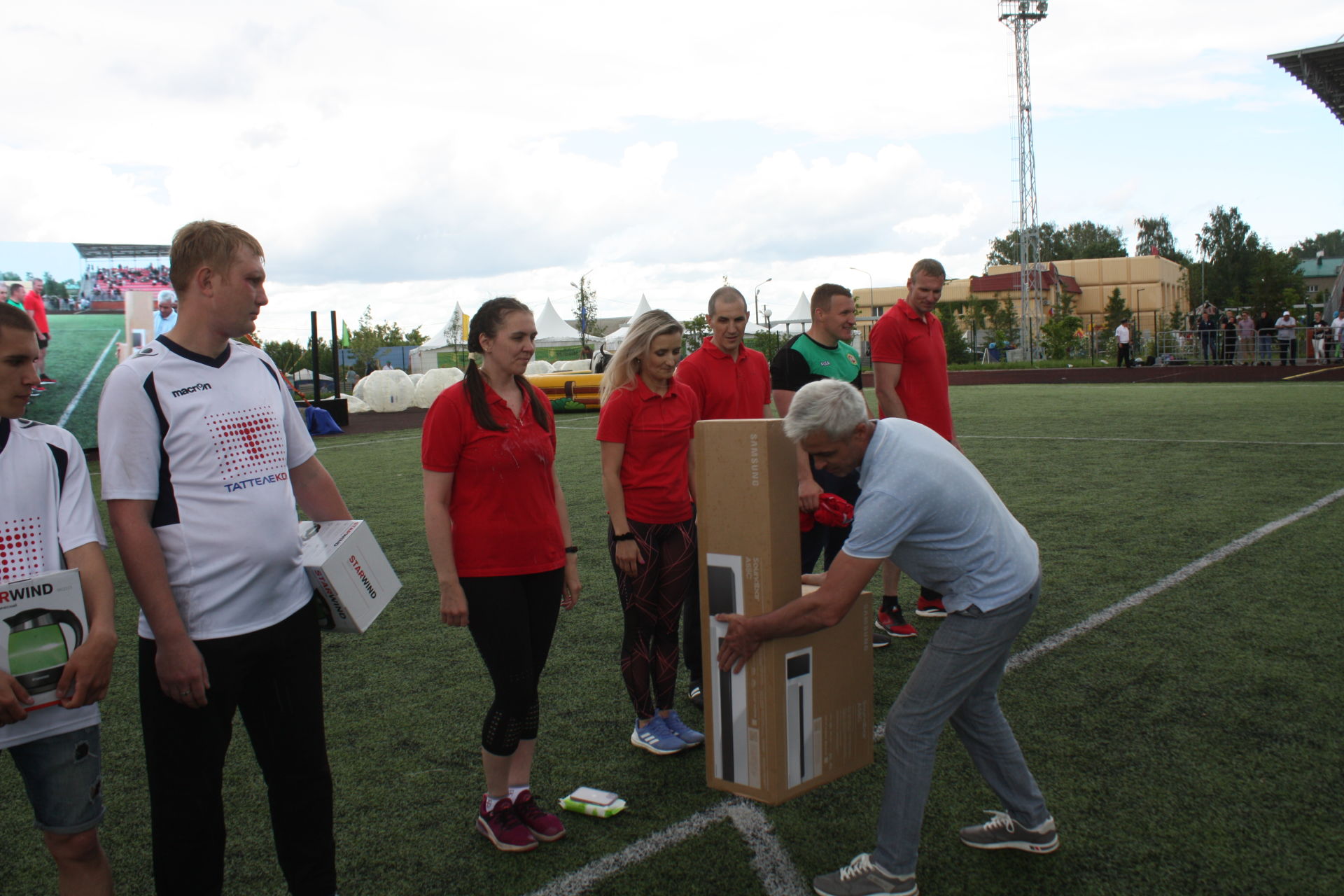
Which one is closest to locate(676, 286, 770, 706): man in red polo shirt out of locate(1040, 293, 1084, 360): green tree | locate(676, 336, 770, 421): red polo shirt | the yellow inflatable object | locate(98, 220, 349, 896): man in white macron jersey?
locate(676, 336, 770, 421): red polo shirt

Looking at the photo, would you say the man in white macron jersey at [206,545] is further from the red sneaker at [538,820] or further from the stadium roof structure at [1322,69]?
the stadium roof structure at [1322,69]

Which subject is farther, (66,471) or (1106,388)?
(1106,388)

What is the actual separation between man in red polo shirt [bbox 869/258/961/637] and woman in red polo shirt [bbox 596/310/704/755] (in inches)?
62.1

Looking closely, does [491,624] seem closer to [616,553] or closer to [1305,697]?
[616,553]

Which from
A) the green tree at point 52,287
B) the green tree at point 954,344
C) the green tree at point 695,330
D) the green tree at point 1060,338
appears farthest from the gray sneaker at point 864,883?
the green tree at point 954,344

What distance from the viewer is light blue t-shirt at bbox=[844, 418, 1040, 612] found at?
2.49m

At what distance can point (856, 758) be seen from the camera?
3.18 metres

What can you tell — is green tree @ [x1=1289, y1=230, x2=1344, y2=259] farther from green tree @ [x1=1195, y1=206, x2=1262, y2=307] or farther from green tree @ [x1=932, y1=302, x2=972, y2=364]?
green tree @ [x1=932, y1=302, x2=972, y2=364]

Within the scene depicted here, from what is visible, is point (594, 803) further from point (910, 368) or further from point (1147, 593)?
point (1147, 593)

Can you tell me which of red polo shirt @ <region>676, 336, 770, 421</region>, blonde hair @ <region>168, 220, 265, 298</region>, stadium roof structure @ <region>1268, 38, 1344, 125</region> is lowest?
red polo shirt @ <region>676, 336, 770, 421</region>

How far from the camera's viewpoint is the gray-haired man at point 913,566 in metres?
2.51

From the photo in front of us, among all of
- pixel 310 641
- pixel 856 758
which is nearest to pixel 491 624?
pixel 310 641

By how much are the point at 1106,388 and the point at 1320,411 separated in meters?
8.02

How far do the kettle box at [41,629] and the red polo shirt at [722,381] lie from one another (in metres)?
2.51
